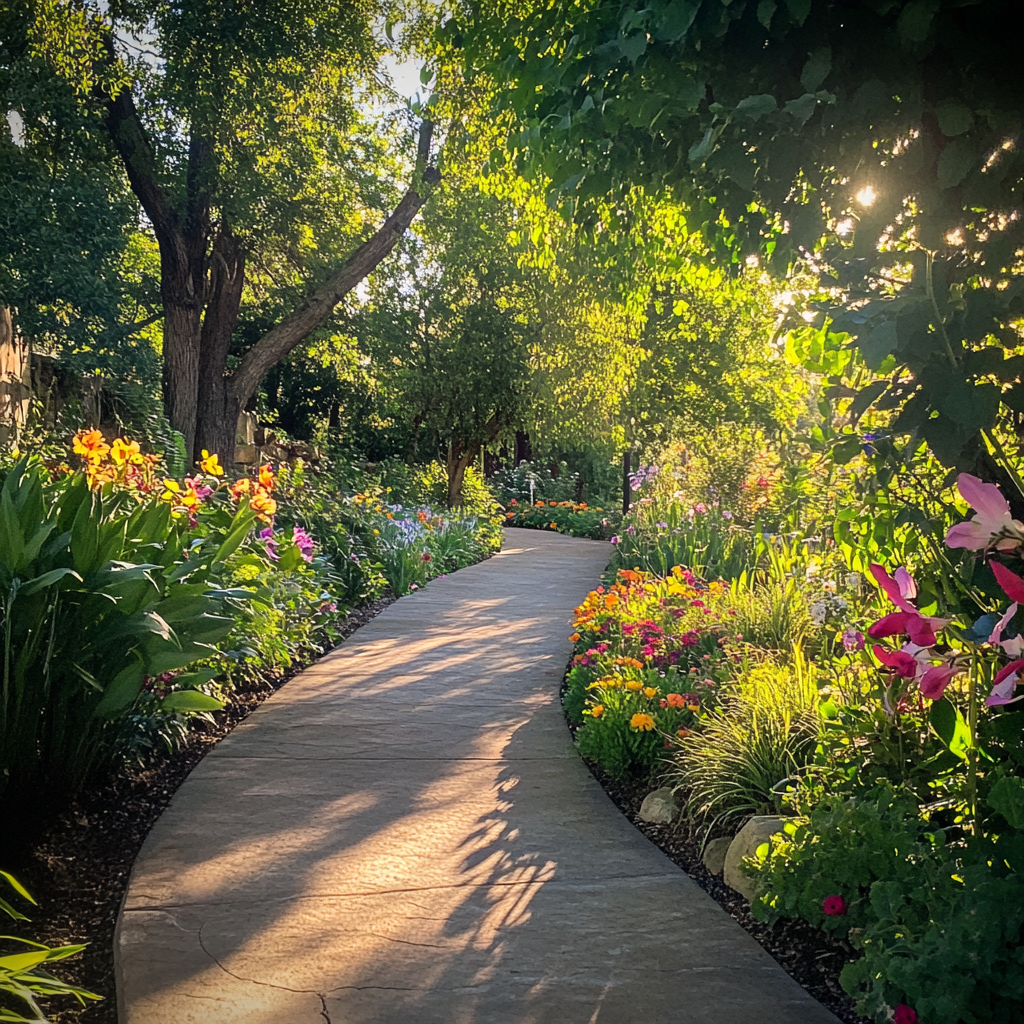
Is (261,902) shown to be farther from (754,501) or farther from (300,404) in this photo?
(300,404)

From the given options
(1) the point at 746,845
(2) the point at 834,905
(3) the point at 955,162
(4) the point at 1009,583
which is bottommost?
(1) the point at 746,845

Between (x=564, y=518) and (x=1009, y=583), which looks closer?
(x=1009, y=583)

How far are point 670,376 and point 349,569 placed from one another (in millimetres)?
7224

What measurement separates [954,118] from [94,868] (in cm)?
331

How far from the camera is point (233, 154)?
9.46 meters

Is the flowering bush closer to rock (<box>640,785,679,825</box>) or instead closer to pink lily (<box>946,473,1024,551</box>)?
rock (<box>640,785,679,825</box>)

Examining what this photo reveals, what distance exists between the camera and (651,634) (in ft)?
16.0

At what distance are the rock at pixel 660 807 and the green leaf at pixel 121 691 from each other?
6.40 feet

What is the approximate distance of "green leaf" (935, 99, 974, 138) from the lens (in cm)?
201

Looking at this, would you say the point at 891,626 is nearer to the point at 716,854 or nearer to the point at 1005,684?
the point at 1005,684

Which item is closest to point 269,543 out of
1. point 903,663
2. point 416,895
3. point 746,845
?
point 416,895

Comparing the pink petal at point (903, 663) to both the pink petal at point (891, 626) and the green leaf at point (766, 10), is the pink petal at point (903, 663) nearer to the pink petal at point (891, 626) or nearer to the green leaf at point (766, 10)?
the pink petal at point (891, 626)

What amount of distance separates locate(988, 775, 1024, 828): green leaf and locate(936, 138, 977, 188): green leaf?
53.0 inches

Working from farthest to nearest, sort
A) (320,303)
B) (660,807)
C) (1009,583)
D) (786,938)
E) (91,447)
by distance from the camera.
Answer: (320,303), (91,447), (660,807), (786,938), (1009,583)
